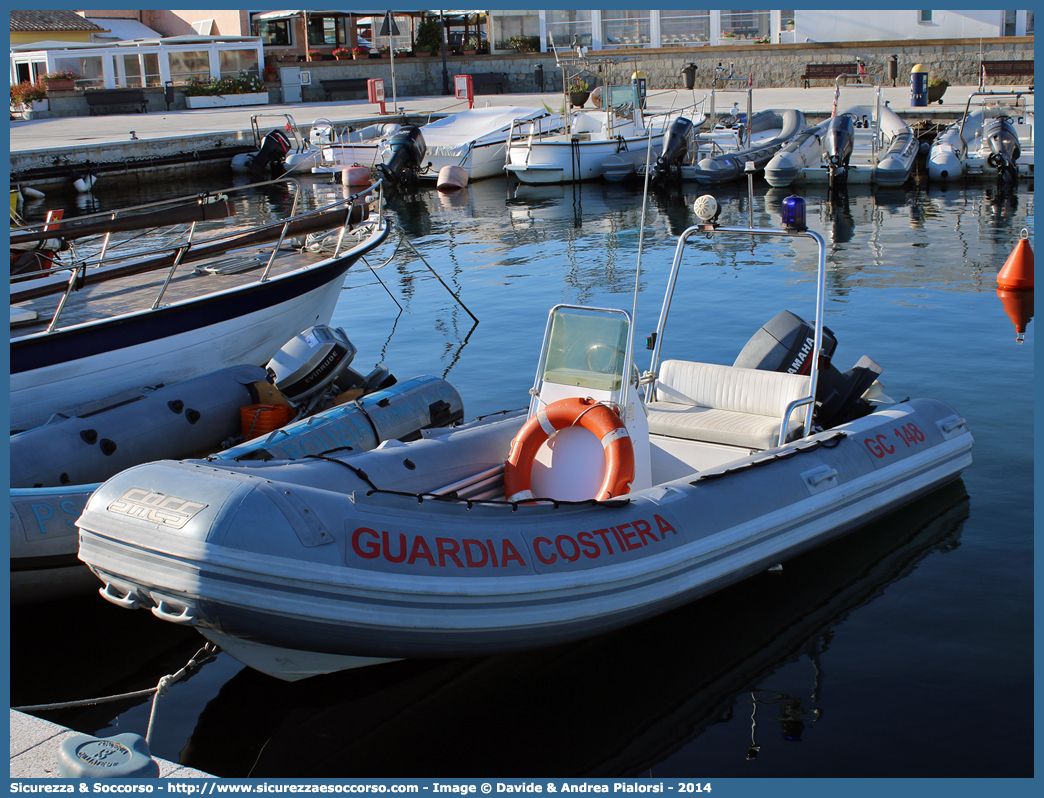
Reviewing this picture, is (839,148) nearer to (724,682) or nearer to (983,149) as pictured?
(983,149)

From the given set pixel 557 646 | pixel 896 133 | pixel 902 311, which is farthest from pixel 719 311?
pixel 896 133

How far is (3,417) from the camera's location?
5543mm

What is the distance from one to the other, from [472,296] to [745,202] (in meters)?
8.83

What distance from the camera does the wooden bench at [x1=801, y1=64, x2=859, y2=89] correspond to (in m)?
31.9

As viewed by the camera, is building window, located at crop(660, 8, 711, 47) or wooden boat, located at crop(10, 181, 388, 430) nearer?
wooden boat, located at crop(10, 181, 388, 430)

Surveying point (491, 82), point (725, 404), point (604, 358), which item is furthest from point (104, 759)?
point (491, 82)

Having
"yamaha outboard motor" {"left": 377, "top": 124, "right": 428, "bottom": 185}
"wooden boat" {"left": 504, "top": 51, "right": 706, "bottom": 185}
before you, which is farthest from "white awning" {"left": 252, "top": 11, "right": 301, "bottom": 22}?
"wooden boat" {"left": 504, "top": 51, "right": 706, "bottom": 185}

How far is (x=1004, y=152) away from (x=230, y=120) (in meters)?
21.2

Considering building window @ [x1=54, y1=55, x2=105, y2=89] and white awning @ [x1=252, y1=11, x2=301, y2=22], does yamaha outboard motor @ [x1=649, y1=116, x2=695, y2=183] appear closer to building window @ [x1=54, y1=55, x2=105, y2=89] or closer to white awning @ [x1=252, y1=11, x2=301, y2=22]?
building window @ [x1=54, y1=55, x2=105, y2=89]

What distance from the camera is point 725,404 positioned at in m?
6.43

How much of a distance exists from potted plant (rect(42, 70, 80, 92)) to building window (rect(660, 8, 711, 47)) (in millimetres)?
20723

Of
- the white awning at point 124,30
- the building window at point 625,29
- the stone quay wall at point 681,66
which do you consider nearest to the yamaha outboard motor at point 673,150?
the stone quay wall at point 681,66

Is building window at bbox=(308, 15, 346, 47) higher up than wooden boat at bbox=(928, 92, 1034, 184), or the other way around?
building window at bbox=(308, 15, 346, 47)

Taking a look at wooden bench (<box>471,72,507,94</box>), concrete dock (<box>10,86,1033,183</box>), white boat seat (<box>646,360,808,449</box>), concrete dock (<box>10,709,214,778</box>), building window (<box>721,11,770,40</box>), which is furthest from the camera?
building window (<box>721,11,770,40</box>)
